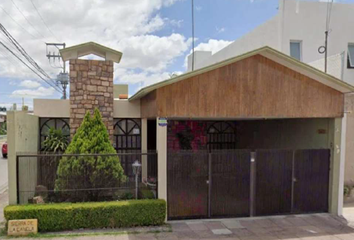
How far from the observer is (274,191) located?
7461mm

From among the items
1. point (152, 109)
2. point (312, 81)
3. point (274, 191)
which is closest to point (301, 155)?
point (274, 191)

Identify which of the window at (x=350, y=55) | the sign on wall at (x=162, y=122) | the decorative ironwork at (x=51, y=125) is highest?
the window at (x=350, y=55)

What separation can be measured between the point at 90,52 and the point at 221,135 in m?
7.96

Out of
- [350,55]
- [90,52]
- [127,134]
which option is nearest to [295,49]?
[350,55]

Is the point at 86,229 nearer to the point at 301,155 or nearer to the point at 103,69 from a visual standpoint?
the point at 103,69

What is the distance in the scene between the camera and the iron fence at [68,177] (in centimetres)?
657

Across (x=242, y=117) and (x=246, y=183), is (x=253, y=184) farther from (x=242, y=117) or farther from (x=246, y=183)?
(x=242, y=117)

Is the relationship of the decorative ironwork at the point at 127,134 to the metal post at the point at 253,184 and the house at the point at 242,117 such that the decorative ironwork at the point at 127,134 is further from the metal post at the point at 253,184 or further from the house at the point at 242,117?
the metal post at the point at 253,184

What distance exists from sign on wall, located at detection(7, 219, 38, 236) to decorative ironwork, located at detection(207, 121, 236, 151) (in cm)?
926

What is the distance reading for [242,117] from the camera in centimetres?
719

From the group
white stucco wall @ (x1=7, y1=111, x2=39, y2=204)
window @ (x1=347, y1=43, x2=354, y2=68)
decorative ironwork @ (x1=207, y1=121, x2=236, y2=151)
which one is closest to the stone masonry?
white stucco wall @ (x1=7, y1=111, x2=39, y2=204)

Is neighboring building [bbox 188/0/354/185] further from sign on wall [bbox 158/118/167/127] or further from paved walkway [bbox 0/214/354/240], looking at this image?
sign on wall [bbox 158/118/167/127]

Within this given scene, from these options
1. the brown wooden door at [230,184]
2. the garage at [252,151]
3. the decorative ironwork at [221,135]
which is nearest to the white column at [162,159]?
the garage at [252,151]

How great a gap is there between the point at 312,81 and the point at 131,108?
5.91 metres
